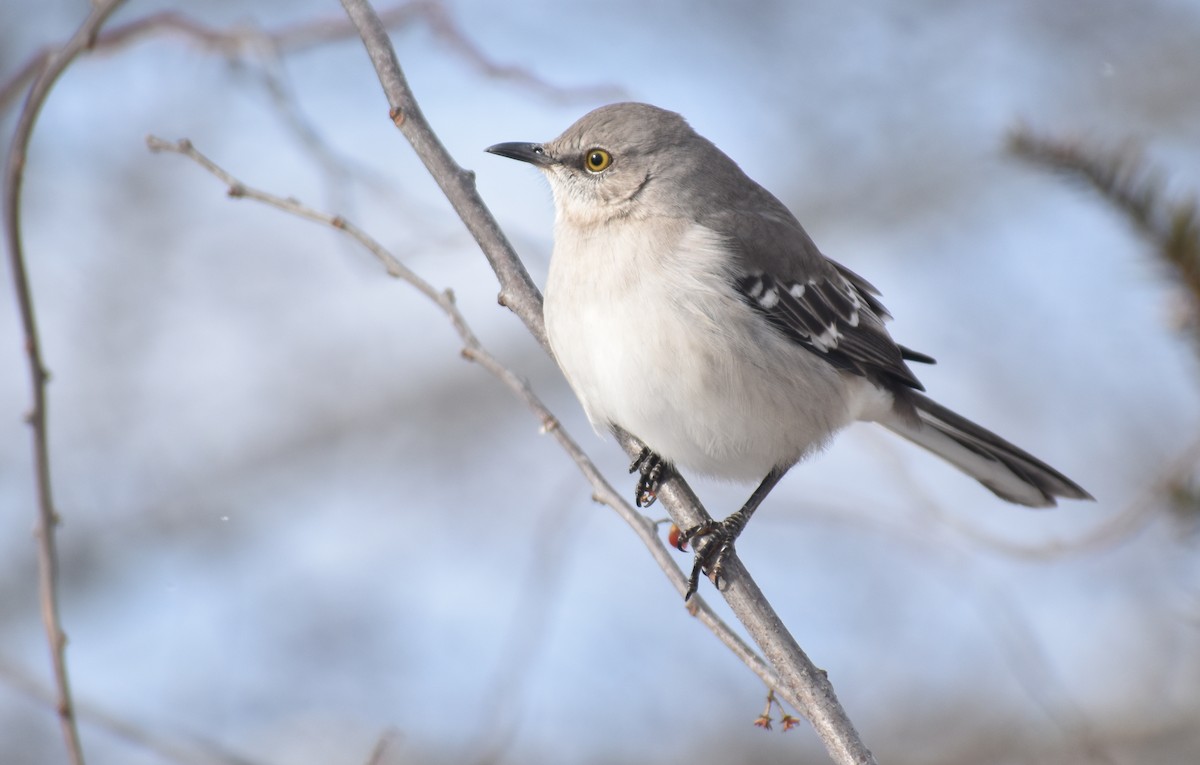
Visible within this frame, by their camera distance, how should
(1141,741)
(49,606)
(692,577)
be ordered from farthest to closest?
(1141,741) → (692,577) → (49,606)

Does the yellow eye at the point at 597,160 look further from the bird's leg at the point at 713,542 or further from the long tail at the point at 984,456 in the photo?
the long tail at the point at 984,456

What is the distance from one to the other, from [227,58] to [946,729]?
607 cm

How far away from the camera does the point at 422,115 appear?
9.53 ft

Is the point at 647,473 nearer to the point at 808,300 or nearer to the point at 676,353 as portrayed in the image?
the point at 676,353

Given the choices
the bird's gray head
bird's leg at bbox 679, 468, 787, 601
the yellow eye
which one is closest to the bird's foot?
bird's leg at bbox 679, 468, 787, 601

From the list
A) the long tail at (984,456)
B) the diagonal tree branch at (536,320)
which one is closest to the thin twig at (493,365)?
the diagonal tree branch at (536,320)

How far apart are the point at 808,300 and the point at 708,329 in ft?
2.26

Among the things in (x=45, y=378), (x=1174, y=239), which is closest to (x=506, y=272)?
(x=45, y=378)

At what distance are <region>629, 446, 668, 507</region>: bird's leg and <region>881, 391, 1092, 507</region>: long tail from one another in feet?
4.45

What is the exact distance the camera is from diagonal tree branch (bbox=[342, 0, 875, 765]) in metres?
2.40

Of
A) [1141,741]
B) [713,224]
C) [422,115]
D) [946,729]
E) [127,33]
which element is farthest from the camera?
[946,729]

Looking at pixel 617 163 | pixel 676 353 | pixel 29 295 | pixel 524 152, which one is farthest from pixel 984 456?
pixel 29 295

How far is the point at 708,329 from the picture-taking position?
3447 mm

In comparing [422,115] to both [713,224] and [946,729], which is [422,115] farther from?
[946,729]
